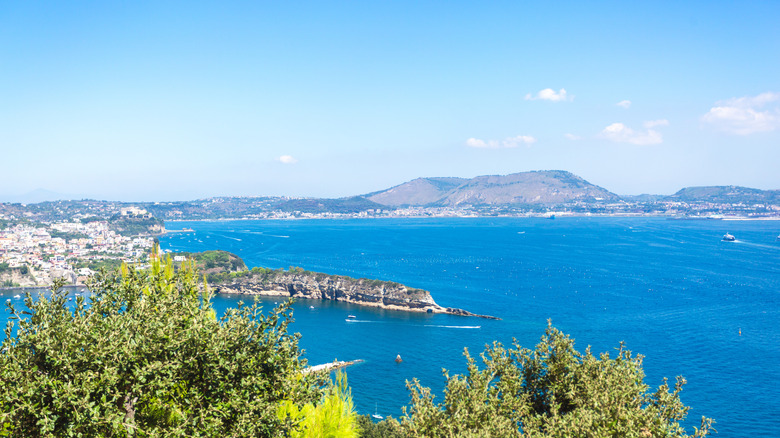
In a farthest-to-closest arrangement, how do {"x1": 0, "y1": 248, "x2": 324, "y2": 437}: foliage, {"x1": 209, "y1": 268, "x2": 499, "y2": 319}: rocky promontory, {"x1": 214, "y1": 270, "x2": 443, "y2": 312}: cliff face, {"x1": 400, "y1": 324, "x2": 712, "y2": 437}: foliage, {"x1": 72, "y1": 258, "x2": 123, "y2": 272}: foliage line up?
1. {"x1": 72, "y1": 258, "x2": 123, "y2": 272}: foliage
2. {"x1": 214, "y1": 270, "x2": 443, "y2": 312}: cliff face
3. {"x1": 209, "y1": 268, "x2": 499, "y2": 319}: rocky promontory
4. {"x1": 400, "y1": 324, "x2": 712, "y2": 437}: foliage
5. {"x1": 0, "y1": 248, "x2": 324, "y2": 437}: foliage

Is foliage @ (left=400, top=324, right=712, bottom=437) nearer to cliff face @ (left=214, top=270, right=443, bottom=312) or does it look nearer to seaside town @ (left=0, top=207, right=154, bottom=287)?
cliff face @ (left=214, top=270, right=443, bottom=312)

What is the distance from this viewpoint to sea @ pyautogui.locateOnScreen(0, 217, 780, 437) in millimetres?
34156

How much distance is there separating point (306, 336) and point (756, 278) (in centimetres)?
6304

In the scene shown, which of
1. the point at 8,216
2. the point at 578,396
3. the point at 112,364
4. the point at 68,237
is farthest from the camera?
the point at 8,216

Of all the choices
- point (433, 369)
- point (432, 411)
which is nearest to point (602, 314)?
point (433, 369)

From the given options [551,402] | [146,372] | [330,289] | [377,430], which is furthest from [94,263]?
[146,372]

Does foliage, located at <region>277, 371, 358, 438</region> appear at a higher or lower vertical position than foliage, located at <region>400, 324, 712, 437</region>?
lower

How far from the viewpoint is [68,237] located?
126m

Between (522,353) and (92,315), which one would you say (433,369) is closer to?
(522,353)

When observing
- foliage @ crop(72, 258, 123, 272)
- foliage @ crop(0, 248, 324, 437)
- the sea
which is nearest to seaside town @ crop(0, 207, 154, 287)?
foliage @ crop(72, 258, 123, 272)

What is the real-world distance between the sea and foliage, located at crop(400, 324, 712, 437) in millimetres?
1443

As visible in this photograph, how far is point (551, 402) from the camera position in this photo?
11320 mm

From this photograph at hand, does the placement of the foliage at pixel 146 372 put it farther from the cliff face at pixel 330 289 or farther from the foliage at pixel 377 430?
the cliff face at pixel 330 289

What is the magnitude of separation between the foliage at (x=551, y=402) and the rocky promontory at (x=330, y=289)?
42467 mm
